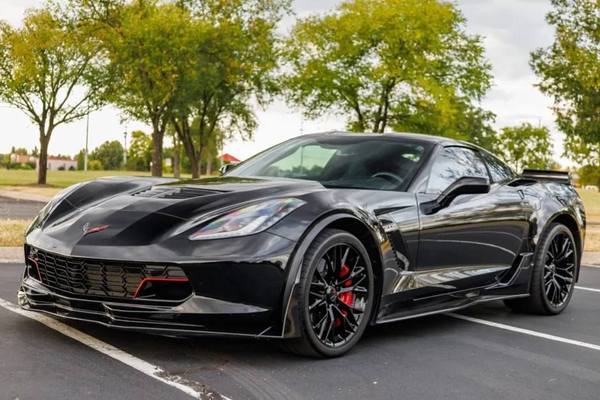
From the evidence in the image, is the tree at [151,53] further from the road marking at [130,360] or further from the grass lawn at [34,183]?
the road marking at [130,360]

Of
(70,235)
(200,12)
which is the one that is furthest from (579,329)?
(200,12)

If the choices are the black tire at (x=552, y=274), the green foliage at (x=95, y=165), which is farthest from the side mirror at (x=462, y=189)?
the green foliage at (x=95, y=165)

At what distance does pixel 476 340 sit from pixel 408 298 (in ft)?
2.40

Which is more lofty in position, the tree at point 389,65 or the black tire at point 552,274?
the tree at point 389,65

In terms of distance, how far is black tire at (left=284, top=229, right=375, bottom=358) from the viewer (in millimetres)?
4570

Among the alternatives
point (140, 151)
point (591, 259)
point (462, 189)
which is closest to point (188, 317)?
point (462, 189)

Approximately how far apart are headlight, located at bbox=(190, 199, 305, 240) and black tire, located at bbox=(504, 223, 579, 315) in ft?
9.42

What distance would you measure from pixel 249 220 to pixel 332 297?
685mm

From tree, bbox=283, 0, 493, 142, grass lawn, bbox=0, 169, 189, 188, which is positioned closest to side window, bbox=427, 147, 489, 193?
grass lawn, bbox=0, 169, 189, 188

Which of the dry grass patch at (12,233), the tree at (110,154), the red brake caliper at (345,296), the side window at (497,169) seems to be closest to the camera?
the red brake caliper at (345,296)

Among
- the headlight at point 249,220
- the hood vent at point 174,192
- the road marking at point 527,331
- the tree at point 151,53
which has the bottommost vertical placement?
the road marking at point 527,331

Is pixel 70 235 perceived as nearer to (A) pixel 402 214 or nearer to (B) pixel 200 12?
(A) pixel 402 214

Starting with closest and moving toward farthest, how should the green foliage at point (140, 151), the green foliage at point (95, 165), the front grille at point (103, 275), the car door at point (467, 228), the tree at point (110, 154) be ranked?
the front grille at point (103, 275), the car door at point (467, 228), the green foliage at point (140, 151), the green foliage at point (95, 165), the tree at point (110, 154)

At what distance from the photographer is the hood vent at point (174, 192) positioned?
4.89 m
